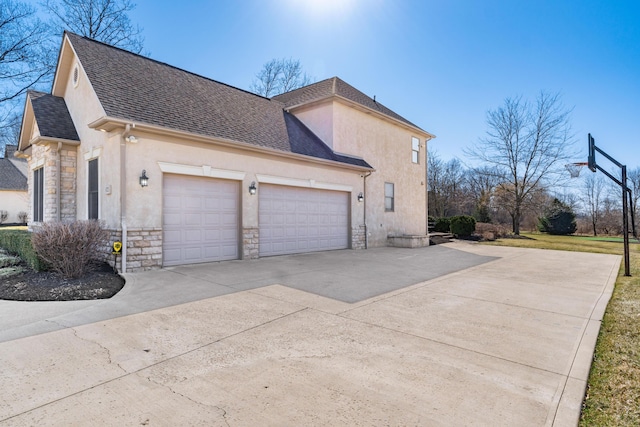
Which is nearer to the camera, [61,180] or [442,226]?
[61,180]

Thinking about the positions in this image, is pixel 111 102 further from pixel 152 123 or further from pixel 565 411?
pixel 565 411

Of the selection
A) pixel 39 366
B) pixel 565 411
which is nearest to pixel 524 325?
pixel 565 411

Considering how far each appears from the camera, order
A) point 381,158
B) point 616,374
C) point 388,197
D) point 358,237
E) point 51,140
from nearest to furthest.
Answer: point 616,374 < point 51,140 < point 358,237 < point 381,158 < point 388,197

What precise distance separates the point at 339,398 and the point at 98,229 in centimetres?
695

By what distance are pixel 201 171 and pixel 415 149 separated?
13.1 m

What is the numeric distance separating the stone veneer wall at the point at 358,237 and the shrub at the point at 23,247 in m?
9.98

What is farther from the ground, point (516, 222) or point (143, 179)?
point (143, 179)

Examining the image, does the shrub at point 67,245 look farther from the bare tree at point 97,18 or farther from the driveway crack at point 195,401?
the bare tree at point 97,18

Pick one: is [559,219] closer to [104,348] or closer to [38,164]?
[104,348]

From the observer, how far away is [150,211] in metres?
8.21

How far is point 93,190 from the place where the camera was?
9.30 metres

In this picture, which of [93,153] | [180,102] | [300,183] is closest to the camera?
[93,153]

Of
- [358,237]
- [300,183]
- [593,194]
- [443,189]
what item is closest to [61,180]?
[300,183]

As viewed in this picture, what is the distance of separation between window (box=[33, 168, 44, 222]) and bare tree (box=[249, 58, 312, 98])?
20017mm
